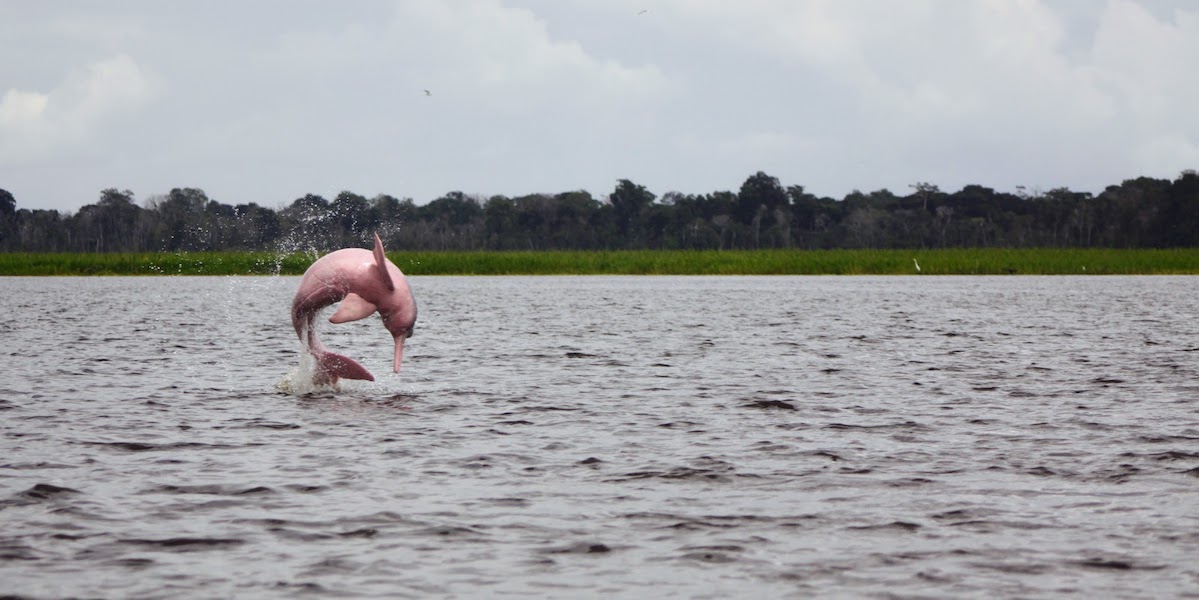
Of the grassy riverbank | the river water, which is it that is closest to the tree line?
the grassy riverbank

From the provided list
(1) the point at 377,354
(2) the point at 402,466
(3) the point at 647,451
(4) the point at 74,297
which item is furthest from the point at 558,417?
(4) the point at 74,297

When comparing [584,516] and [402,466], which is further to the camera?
[402,466]

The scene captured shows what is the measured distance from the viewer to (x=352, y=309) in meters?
15.7

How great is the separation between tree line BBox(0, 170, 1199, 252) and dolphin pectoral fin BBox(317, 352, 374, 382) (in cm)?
10735

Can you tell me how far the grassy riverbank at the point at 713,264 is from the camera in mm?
79062

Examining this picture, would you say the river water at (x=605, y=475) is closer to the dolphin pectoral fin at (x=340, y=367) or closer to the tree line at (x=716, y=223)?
the dolphin pectoral fin at (x=340, y=367)

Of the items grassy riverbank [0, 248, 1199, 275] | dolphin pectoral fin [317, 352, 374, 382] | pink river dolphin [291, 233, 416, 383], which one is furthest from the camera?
grassy riverbank [0, 248, 1199, 275]

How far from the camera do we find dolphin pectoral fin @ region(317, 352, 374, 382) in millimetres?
17266

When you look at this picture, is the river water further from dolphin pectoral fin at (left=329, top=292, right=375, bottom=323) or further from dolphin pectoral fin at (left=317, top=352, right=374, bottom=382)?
dolphin pectoral fin at (left=329, top=292, right=375, bottom=323)

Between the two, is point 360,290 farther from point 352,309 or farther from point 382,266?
point 382,266

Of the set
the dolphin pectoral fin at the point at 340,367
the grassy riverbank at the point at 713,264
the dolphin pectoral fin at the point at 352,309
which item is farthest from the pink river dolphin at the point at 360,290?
the grassy riverbank at the point at 713,264

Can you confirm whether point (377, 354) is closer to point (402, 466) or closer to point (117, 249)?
point (402, 466)

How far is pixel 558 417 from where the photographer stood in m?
16.0

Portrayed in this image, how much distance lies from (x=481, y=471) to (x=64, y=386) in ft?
31.7
